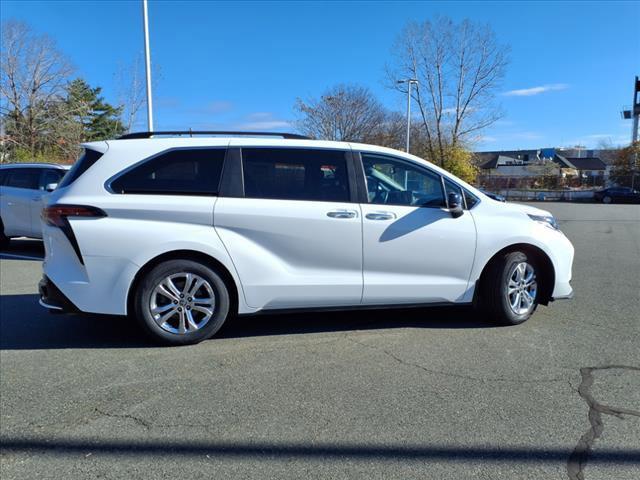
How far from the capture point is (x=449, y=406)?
328cm

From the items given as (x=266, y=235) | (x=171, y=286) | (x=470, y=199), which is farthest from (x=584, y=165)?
(x=171, y=286)

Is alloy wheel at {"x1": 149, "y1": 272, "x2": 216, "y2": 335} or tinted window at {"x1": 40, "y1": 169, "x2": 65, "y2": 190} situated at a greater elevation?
tinted window at {"x1": 40, "y1": 169, "x2": 65, "y2": 190}

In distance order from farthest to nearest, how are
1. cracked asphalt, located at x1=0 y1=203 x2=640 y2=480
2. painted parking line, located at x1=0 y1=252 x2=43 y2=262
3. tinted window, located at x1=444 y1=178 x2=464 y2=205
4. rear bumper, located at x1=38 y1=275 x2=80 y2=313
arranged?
1. painted parking line, located at x1=0 y1=252 x2=43 y2=262
2. tinted window, located at x1=444 y1=178 x2=464 y2=205
3. rear bumper, located at x1=38 y1=275 x2=80 y2=313
4. cracked asphalt, located at x1=0 y1=203 x2=640 y2=480

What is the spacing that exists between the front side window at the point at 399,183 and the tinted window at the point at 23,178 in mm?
7563

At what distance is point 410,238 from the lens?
4590 mm

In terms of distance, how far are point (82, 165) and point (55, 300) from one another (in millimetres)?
1190

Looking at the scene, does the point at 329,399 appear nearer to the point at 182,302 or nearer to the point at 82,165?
the point at 182,302

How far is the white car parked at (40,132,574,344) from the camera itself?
163 inches

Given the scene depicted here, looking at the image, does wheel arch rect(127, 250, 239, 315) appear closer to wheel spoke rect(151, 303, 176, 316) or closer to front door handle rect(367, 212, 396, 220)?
wheel spoke rect(151, 303, 176, 316)

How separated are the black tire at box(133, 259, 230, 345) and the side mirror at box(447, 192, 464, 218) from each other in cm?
222

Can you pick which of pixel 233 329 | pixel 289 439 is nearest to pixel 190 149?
pixel 233 329

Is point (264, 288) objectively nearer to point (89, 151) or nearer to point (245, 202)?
point (245, 202)

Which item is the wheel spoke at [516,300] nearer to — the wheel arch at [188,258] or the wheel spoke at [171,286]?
the wheel arch at [188,258]

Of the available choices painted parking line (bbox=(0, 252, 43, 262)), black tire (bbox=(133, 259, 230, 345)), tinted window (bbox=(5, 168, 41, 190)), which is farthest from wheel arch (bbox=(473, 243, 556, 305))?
tinted window (bbox=(5, 168, 41, 190))
